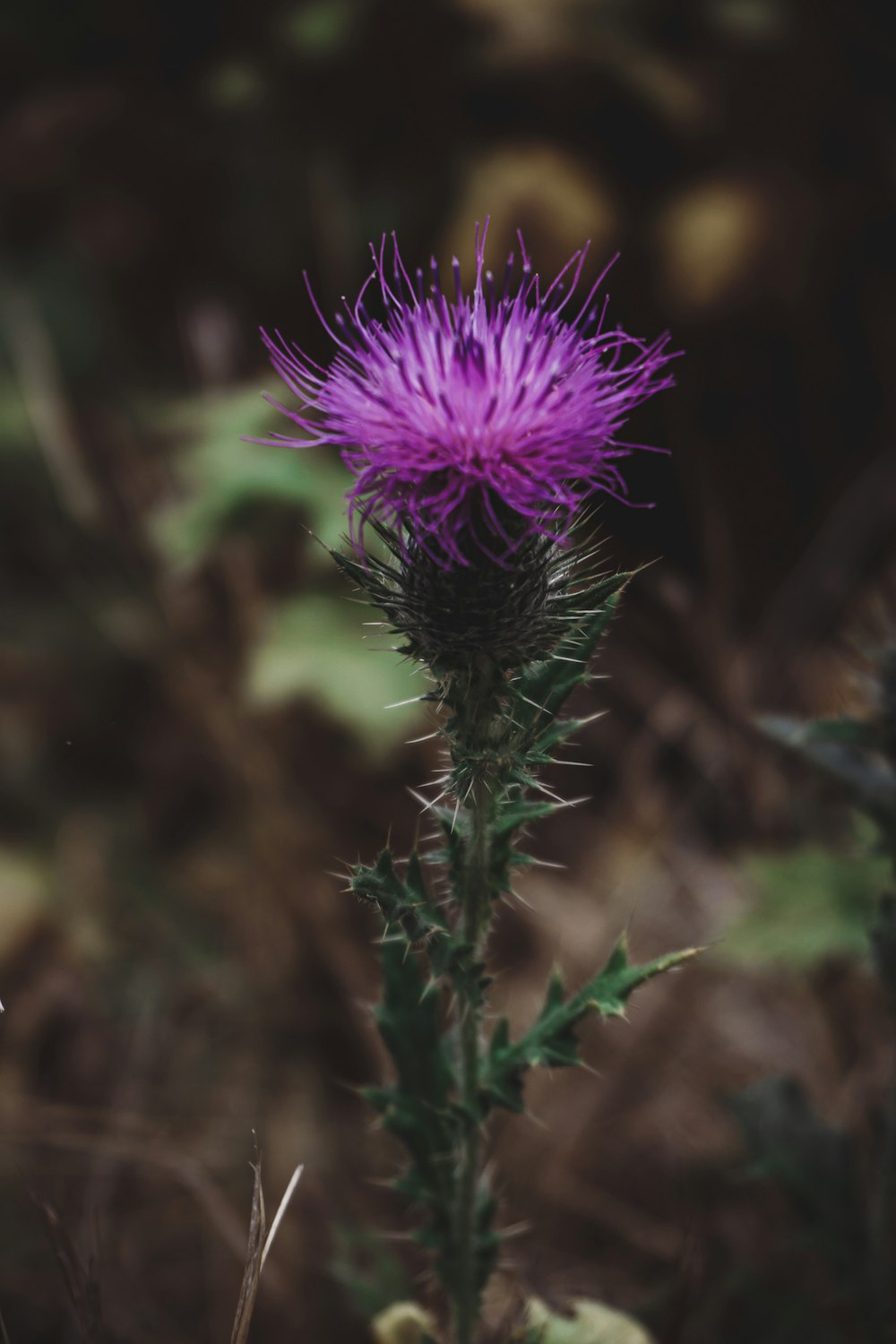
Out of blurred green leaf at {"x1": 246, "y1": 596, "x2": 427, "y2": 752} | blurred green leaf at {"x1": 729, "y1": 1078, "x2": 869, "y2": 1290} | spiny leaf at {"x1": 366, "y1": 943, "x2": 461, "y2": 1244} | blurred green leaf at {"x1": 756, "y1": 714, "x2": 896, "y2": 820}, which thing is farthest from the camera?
blurred green leaf at {"x1": 246, "y1": 596, "x2": 427, "y2": 752}

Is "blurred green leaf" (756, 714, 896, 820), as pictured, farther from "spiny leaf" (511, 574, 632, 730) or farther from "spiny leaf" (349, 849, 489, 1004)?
"spiny leaf" (349, 849, 489, 1004)

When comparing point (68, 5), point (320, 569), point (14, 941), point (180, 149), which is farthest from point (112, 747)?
point (68, 5)

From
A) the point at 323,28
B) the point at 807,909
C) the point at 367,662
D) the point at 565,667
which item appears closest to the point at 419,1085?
the point at 565,667

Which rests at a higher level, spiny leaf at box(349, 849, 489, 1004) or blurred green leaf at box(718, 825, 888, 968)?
spiny leaf at box(349, 849, 489, 1004)

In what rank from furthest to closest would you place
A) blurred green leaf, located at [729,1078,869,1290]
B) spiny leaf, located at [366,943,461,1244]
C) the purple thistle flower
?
blurred green leaf, located at [729,1078,869,1290] → spiny leaf, located at [366,943,461,1244] → the purple thistle flower

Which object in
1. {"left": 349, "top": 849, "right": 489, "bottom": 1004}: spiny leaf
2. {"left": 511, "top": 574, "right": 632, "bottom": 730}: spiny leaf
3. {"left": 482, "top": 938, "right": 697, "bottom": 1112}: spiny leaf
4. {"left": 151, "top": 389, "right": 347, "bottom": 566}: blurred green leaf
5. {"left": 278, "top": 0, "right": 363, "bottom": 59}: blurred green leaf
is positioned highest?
{"left": 278, "top": 0, "right": 363, "bottom": 59}: blurred green leaf

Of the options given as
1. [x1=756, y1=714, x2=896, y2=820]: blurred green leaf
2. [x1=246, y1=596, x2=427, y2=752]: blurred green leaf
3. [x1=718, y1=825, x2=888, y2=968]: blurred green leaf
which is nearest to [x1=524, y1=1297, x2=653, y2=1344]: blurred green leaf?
[x1=718, y1=825, x2=888, y2=968]: blurred green leaf

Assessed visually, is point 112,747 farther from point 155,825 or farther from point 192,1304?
point 192,1304
